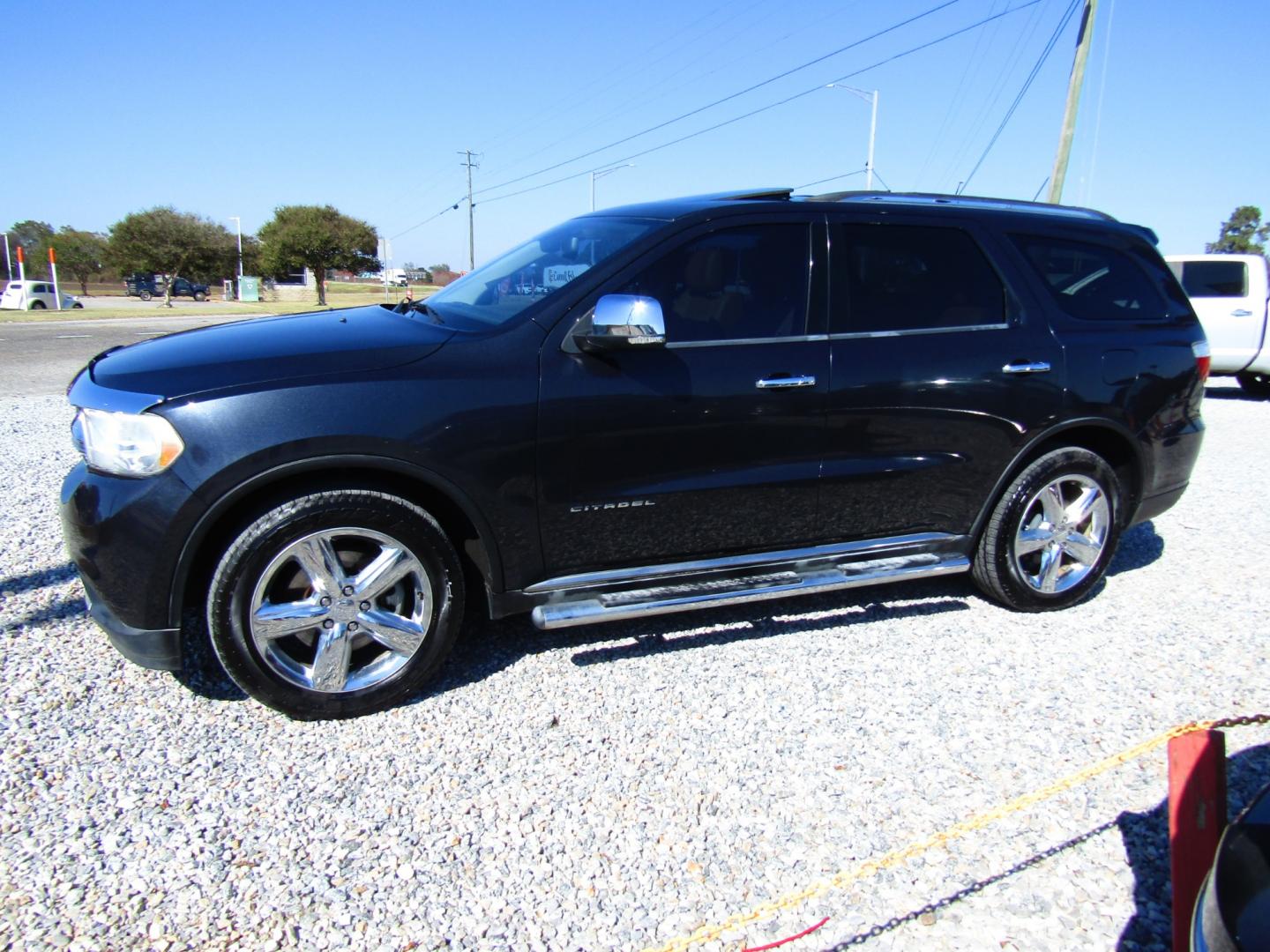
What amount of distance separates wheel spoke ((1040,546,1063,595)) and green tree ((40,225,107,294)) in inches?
2821

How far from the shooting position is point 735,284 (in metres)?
3.51

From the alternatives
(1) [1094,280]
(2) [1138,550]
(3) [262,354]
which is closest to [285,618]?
(3) [262,354]

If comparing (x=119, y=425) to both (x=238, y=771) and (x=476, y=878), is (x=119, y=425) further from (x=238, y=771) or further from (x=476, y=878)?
(x=476, y=878)

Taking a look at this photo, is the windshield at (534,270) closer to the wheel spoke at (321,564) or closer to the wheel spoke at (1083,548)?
the wheel spoke at (321,564)

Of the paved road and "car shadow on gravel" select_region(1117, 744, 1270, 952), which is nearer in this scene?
"car shadow on gravel" select_region(1117, 744, 1270, 952)

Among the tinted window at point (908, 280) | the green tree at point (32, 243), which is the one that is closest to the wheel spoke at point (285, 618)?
the tinted window at point (908, 280)

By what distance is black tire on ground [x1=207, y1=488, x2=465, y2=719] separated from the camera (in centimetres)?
289

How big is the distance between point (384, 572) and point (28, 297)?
133 ft

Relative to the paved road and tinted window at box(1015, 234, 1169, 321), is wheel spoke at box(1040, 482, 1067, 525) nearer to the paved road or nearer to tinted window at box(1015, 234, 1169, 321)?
tinted window at box(1015, 234, 1169, 321)

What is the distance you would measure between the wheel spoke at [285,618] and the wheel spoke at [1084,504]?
3451mm

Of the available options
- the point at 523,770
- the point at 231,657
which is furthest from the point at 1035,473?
the point at 231,657

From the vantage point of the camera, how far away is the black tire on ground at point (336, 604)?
Answer: 9.48 ft

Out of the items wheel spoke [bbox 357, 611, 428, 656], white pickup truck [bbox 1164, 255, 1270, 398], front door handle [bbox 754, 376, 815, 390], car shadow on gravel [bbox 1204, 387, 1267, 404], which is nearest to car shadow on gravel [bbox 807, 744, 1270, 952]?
wheel spoke [bbox 357, 611, 428, 656]

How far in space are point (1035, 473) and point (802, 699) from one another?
1.69m
